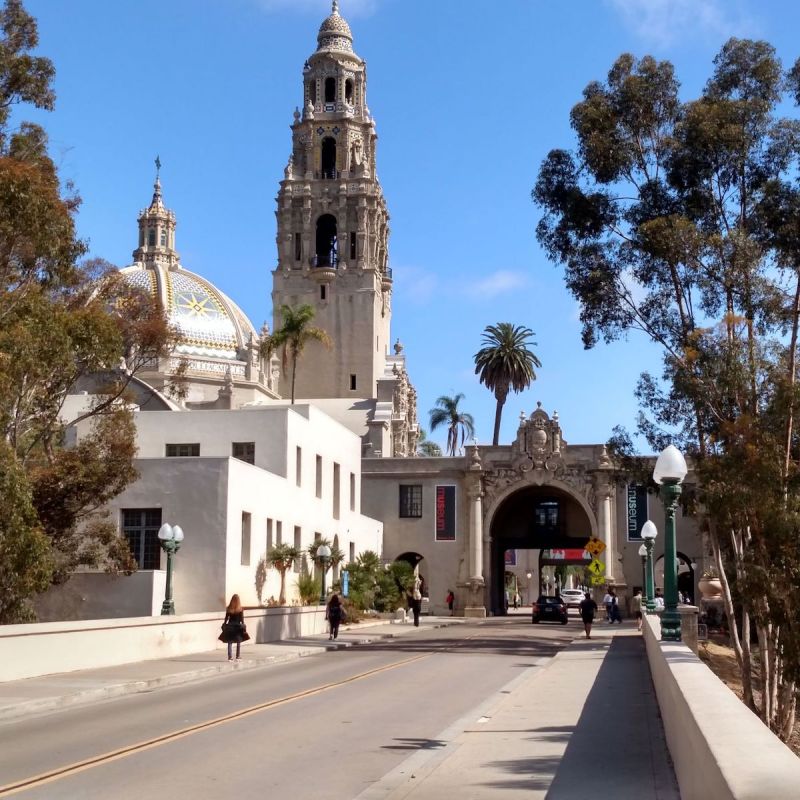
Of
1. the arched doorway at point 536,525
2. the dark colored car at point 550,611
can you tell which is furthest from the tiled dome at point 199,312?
the dark colored car at point 550,611

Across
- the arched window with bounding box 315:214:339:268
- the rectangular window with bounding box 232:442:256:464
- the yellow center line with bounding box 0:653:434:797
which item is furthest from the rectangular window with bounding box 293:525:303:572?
the arched window with bounding box 315:214:339:268

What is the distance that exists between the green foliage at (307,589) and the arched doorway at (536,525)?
79.6 feet

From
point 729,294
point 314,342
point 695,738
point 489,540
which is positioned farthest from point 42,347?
point 314,342

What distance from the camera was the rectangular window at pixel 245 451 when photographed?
39906mm

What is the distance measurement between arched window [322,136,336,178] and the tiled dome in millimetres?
13328

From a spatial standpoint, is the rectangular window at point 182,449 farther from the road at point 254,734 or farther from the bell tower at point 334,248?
the bell tower at point 334,248

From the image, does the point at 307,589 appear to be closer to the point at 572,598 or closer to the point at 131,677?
the point at 131,677

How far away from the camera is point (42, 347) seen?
23.2 metres

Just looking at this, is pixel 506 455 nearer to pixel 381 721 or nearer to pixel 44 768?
pixel 381 721

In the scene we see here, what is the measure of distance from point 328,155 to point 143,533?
54636 millimetres

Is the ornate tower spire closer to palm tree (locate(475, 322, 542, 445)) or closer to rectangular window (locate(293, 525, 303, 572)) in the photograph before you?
palm tree (locate(475, 322, 542, 445))

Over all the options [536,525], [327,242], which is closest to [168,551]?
[536,525]

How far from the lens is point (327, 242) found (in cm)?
8412

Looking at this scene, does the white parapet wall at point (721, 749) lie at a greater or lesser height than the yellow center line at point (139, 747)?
greater
